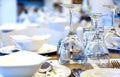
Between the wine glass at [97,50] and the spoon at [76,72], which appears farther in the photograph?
the wine glass at [97,50]

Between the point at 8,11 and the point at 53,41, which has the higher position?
the point at 53,41

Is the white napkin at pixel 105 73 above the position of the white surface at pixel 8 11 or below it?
above

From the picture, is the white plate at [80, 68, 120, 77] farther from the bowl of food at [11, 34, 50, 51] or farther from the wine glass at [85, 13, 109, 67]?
the bowl of food at [11, 34, 50, 51]

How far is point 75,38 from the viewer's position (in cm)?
119

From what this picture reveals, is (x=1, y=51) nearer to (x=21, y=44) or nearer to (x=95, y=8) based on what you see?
(x=21, y=44)

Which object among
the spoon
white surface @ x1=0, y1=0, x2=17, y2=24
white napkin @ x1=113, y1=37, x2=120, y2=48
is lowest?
white surface @ x1=0, y1=0, x2=17, y2=24

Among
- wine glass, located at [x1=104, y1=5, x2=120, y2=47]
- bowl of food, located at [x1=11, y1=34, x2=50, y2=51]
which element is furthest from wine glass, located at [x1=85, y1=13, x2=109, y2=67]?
bowl of food, located at [x1=11, y1=34, x2=50, y2=51]

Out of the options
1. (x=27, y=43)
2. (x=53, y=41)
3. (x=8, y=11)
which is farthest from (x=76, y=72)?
(x=8, y=11)

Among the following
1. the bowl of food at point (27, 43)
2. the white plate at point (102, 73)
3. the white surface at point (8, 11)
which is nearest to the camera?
the white plate at point (102, 73)

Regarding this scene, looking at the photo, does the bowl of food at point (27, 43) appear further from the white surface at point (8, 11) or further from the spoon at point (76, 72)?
the white surface at point (8, 11)

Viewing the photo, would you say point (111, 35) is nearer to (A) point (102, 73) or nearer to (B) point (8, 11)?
(A) point (102, 73)

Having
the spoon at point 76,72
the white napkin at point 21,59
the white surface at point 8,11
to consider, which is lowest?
the white surface at point 8,11

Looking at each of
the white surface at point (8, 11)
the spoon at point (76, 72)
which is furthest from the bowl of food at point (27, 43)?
the white surface at point (8, 11)

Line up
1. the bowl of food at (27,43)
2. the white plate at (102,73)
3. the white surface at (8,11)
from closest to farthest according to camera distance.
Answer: the white plate at (102,73), the bowl of food at (27,43), the white surface at (8,11)
